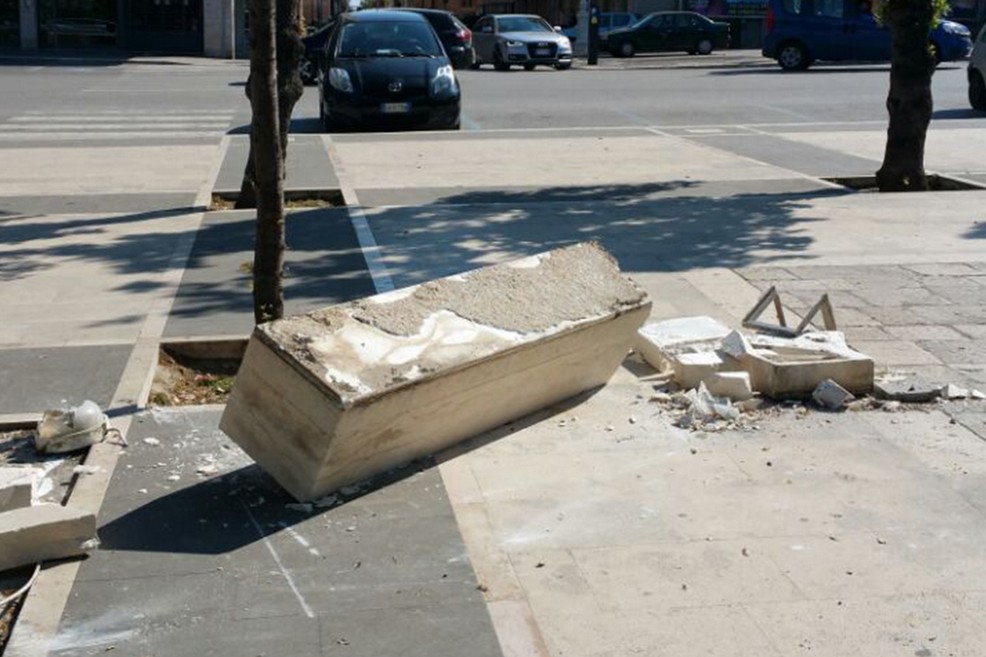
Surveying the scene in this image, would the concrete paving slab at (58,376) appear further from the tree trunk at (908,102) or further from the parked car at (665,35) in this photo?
the parked car at (665,35)

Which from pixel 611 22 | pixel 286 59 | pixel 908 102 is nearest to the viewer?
pixel 286 59

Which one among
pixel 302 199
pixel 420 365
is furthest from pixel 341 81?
pixel 420 365

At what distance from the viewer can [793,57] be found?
1409 inches

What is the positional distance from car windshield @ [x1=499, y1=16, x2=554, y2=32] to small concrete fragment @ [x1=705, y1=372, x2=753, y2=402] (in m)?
31.3

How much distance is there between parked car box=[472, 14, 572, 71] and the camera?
3634 centimetres

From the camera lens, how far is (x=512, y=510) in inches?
226

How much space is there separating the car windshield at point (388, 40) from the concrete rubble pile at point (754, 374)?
14.0m

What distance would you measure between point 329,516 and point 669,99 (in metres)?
21.7

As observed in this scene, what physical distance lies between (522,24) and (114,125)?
18.7m

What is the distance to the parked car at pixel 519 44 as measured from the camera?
3634 centimetres

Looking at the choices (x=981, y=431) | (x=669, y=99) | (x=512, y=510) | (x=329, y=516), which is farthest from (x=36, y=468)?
(x=669, y=99)

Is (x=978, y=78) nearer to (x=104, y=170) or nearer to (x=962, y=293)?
(x=104, y=170)

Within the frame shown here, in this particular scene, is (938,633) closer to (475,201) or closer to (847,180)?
(475,201)

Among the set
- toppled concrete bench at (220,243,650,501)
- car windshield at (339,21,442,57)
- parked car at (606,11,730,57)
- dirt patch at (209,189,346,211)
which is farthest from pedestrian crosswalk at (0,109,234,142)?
parked car at (606,11,730,57)
